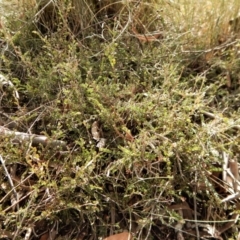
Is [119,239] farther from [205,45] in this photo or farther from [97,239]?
[205,45]

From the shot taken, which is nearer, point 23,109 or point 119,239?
point 119,239

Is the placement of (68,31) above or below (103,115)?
above

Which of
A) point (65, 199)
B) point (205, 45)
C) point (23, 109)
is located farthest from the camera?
point (205, 45)

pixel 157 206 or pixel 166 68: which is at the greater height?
pixel 166 68

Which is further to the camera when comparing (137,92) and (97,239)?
(137,92)

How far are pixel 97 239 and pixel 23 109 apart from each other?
19.1 inches

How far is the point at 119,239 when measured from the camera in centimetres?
113

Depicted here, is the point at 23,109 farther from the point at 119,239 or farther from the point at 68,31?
the point at 119,239

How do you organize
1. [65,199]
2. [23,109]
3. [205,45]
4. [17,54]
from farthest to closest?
[205,45] → [17,54] → [23,109] → [65,199]

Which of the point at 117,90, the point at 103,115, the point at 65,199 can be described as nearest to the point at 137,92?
the point at 117,90

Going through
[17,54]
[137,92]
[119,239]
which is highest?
[17,54]

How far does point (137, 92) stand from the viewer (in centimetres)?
138

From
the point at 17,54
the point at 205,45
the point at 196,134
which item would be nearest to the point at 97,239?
the point at 196,134

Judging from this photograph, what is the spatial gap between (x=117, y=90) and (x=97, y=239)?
494mm
